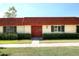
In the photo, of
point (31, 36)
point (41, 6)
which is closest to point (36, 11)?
point (41, 6)

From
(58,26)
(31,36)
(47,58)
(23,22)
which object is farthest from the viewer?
(58,26)

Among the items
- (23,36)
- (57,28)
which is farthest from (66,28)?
(23,36)

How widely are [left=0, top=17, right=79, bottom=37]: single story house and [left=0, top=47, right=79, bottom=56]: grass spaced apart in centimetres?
33

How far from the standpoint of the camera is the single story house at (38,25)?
4.24 meters

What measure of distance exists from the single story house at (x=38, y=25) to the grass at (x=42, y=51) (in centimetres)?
33

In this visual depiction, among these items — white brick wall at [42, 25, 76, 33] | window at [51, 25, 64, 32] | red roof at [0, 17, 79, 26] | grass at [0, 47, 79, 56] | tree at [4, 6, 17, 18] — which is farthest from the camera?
window at [51, 25, 64, 32]

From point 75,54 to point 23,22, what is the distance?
1.36 metres

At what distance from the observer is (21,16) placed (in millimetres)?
4078

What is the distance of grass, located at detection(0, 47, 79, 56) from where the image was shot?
3.84 meters

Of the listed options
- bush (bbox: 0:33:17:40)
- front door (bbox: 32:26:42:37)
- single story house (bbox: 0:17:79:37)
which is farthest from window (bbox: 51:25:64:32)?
bush (bbox: 0:33:17:40)

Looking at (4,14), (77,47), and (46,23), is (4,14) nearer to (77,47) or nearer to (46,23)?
(46,23)

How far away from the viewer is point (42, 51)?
13.1 ft

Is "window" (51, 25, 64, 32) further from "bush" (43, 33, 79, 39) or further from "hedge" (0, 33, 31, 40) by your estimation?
"hedge" (0, 33, 31, 40)

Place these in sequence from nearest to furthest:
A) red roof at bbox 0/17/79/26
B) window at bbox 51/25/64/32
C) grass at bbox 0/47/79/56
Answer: grass at bbox 0/47/79/56, red roof at bbox 0/17/79/26, window at bbox 51/25/64/32
